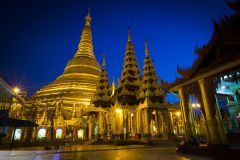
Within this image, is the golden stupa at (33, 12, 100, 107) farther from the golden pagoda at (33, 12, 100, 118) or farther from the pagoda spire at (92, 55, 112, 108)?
the pagoda spire at (92, 55, 112, 108)

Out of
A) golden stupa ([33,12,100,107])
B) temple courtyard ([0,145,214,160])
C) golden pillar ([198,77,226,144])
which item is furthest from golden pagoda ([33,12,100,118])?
golden pillar ([198,77,226,144])

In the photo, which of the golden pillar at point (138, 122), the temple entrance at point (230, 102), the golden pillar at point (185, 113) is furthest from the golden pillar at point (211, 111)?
the golden pillar at point (138, 122)

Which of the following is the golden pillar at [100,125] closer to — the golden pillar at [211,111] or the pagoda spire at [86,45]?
the golden pillar at [211,111]

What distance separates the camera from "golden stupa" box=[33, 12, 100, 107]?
1694 inches

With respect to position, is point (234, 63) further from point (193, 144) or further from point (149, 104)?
point (149, 104)

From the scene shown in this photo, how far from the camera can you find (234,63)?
330 inches

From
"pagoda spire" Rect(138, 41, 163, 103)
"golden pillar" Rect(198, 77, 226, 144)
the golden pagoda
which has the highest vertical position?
the golden pagoda

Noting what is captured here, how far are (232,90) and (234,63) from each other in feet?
30.9

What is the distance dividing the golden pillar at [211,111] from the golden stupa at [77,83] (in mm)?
35414

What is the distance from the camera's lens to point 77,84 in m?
47.6

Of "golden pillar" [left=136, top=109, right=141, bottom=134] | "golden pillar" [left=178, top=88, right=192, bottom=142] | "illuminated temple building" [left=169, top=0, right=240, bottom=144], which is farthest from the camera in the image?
"golden pillar" [left=136, top=109, right=141, bottom=134]

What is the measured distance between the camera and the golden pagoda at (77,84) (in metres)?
42.5

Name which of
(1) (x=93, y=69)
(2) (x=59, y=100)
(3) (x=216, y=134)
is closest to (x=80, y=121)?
(2) (x=59, y=100)

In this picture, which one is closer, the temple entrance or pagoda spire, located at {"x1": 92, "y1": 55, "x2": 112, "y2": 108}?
the temple entrance
